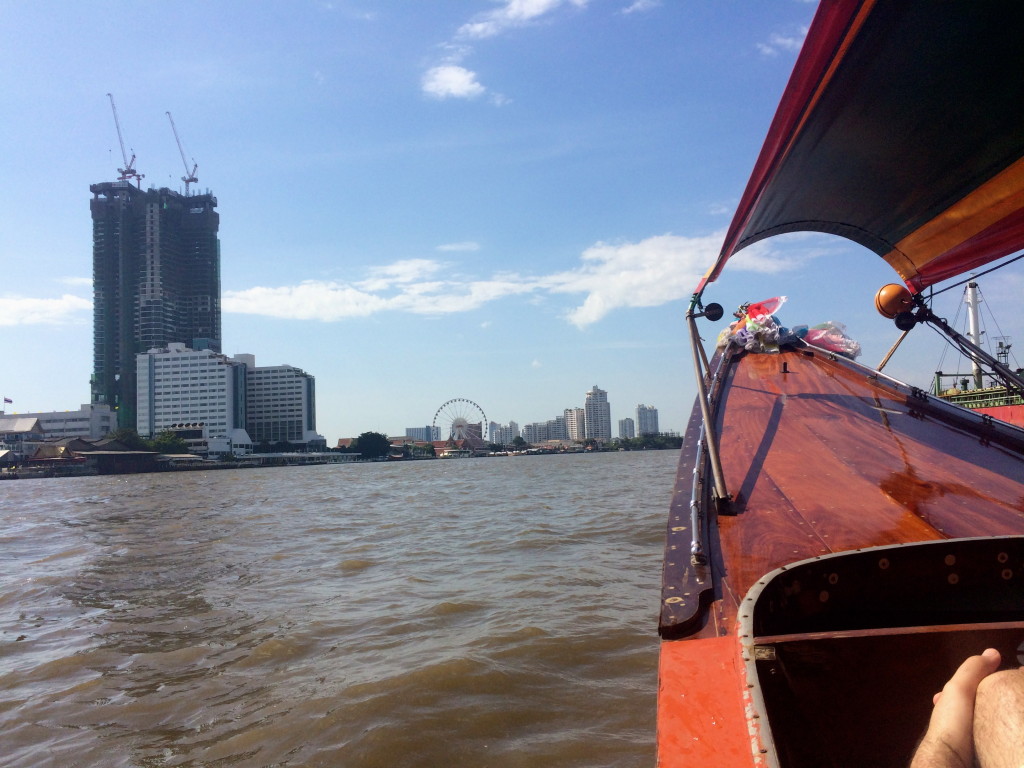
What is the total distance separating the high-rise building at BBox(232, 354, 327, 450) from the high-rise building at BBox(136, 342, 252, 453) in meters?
7.39

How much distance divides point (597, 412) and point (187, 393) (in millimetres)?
90275

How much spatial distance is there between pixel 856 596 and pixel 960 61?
2467 mm

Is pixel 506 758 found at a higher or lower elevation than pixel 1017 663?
lower

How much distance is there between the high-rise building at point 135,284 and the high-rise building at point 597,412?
82.6m

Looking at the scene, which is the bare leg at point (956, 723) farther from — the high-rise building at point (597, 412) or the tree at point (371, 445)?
the high-rise building at point (597, 412)

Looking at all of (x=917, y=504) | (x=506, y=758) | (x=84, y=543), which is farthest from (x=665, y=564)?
(x=84, y=543)

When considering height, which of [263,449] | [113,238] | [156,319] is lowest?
[263,449]

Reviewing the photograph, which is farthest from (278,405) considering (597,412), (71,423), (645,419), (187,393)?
(645,419)

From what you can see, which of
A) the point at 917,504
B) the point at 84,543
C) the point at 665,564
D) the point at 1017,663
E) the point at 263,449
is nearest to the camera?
the point at 1017,663

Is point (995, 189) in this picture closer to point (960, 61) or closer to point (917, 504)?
point (960, 61)

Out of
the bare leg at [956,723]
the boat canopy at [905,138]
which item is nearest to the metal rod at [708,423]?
the boat canopy at [905,138]

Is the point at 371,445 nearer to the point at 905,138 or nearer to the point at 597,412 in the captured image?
the point at 597,412

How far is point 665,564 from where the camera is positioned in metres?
2.35

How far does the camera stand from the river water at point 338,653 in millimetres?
2760
